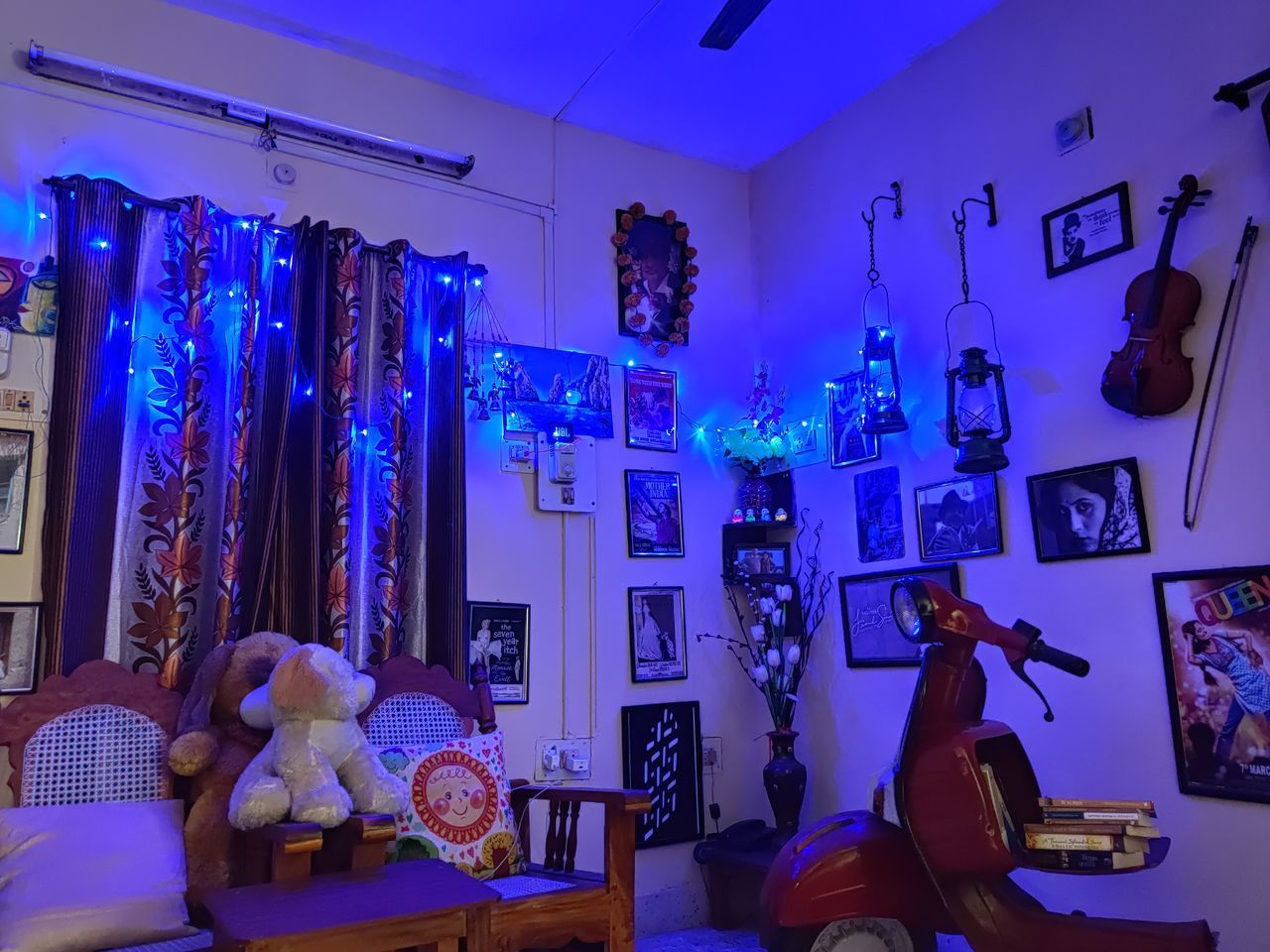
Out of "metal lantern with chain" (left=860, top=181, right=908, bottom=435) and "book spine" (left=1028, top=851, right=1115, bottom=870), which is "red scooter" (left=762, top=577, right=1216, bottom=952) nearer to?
"book spine" (left=1028, top=851, right=1115, bottom=870)

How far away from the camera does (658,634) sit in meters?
3.50

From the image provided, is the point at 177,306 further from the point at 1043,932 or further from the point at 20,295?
the point at 1043,932

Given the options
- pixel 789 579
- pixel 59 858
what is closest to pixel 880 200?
pixel 789 579

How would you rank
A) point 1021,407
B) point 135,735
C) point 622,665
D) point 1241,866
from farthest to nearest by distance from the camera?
point 622,665 → point 1021,407 → point 135,735 → point 1241,866

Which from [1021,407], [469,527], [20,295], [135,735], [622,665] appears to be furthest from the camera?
[622,665]

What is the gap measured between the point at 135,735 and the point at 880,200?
9.87ft

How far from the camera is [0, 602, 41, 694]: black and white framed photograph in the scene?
2.43 meters

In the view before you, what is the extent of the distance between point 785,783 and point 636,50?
264 centimetres

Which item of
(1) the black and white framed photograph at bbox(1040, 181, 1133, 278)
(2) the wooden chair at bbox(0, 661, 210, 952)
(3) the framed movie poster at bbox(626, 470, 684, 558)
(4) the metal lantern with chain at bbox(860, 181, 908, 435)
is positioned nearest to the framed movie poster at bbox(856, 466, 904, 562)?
(4) the metal lantern with chain at bbox(860, 181, 908, 435)

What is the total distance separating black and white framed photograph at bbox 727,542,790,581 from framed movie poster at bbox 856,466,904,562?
363 millimetres

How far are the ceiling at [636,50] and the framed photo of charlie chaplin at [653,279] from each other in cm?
40

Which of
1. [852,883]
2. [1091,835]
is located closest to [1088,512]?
[1091,835]

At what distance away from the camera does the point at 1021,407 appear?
9.34 ft

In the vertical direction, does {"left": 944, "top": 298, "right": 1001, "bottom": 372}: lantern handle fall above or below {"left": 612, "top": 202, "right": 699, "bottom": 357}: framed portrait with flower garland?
below
